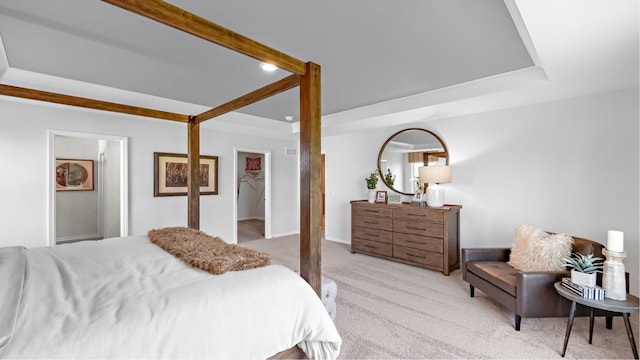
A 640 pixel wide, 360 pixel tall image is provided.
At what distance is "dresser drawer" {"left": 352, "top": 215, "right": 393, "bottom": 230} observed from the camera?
4.33m

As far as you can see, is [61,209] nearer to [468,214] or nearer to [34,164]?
[34,164]

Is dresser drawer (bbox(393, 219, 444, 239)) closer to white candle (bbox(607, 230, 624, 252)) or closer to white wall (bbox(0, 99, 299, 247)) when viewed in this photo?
white candle (bbox(607, 230, 624, 252))

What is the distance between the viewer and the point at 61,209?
215 inches

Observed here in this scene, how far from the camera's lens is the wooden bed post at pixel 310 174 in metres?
1.73

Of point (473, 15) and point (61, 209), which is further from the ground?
point (473, 15)

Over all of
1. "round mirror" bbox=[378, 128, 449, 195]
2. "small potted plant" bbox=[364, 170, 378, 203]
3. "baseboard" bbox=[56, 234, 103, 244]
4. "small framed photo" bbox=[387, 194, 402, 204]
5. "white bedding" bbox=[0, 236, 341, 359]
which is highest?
"round mirror" bbox=[378, 128, 449, 195]

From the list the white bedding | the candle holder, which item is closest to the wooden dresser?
the candle holder

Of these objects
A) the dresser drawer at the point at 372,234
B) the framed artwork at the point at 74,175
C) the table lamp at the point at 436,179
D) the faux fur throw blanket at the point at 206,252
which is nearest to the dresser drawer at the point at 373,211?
the dresser drawer at the point at 372,234

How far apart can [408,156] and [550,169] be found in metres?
1.88

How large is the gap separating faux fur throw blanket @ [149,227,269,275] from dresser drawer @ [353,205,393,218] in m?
2.75

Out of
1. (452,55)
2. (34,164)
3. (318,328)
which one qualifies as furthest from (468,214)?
(34,164)

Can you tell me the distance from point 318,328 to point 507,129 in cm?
357

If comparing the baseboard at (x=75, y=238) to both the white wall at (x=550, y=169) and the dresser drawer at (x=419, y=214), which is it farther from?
the white wall at (x=550, y=169)

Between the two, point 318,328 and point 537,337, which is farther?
point 537,337
